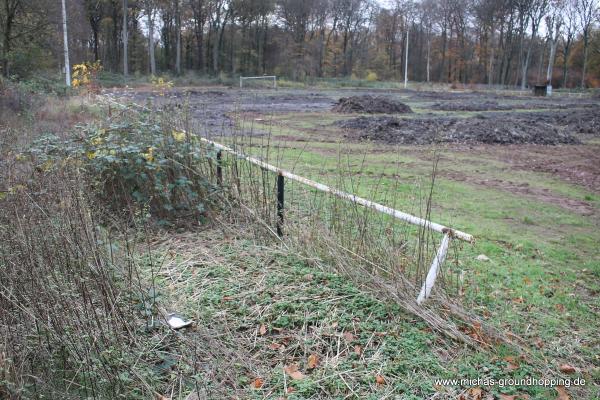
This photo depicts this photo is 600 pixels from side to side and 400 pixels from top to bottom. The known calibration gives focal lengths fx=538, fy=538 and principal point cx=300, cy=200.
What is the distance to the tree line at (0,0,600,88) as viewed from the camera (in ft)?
195

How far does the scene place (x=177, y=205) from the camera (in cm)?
615

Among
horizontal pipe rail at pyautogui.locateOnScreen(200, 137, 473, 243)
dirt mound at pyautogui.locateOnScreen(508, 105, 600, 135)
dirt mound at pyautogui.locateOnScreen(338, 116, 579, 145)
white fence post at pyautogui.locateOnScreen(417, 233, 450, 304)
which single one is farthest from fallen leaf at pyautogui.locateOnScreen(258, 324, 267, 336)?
dirt mound at pyautogui.locateOnScreen(508, 105, 600, 135)

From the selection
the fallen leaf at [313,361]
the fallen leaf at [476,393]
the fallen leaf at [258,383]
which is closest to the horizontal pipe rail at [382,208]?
the fallen leaf at [476,393]

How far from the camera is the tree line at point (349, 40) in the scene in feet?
195

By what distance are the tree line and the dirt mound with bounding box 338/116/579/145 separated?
4003cm

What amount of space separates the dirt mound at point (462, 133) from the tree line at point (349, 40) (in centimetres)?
4003

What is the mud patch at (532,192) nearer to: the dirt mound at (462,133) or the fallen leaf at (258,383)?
the dirt mound at (462,133)

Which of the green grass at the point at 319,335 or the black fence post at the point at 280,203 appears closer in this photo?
the green grass at the point at 319,335

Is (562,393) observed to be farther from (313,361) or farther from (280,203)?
(280,203)

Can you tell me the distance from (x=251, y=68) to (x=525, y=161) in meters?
56.2

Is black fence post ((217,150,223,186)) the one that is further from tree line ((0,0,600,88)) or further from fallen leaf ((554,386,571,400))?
tree line ((0,0,600,88))

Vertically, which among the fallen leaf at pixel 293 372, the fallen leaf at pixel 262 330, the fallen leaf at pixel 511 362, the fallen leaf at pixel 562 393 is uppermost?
the fallen leaf at pixel 262 330

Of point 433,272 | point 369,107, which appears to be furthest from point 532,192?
point 369,107

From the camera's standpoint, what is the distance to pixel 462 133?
1647 centimetres
